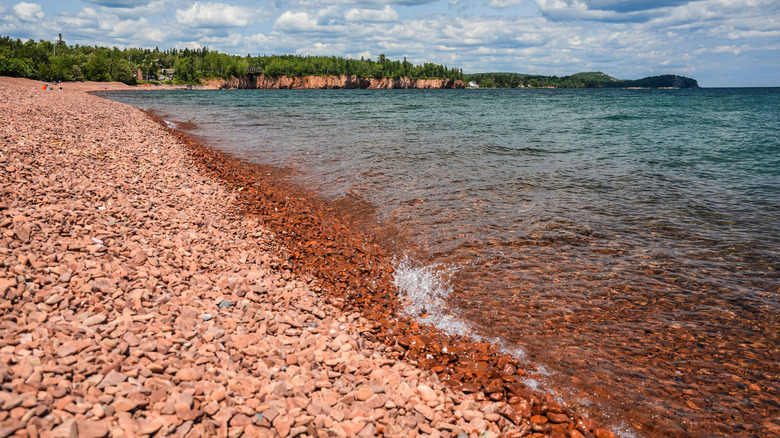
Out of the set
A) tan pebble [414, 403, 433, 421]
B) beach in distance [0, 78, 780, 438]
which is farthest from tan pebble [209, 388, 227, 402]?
tan pebble [414, 403, 433, 421]

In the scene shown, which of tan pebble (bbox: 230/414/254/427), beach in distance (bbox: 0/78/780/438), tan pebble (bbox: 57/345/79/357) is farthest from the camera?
beach in distance (bbox: 0/78/780/438)

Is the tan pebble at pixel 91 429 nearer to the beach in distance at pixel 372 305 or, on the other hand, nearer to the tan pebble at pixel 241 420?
the beach in distance at pixel 372 305

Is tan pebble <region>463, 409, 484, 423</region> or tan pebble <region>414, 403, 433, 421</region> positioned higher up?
tan pebble <region>414, 403, 433, 421</region>

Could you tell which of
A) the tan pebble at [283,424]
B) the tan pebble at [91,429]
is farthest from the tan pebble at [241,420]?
the tan pebble at [91,429]

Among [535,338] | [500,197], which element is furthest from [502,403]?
[500,197]

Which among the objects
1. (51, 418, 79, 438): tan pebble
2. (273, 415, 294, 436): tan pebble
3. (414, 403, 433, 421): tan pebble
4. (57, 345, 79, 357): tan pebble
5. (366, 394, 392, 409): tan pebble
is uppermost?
(57, 345, 79, 357): tan pebble

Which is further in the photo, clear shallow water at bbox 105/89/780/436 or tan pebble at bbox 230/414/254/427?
clear shallow water at bbox 105/89/780/436

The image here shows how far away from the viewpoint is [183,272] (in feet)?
21.0

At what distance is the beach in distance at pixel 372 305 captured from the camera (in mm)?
4164

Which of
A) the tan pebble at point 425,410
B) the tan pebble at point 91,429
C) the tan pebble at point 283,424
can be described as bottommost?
the tan pebble at point 425,410

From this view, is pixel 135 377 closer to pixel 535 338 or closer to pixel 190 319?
pixel 190 319

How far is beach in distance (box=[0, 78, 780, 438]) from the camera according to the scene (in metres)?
4.16

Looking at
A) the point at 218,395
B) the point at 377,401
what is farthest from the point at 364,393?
the point at 218,395

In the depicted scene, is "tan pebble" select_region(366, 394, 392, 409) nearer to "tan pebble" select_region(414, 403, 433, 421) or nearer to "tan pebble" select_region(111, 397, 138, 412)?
"tan pebble" select_region(414, 403, 433, 421)
